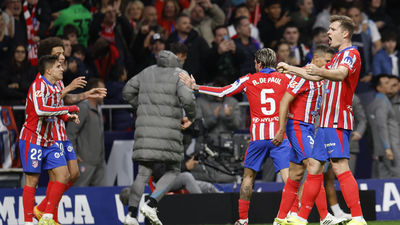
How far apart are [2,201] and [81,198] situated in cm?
112

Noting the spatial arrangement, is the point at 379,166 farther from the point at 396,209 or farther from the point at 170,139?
the point at 170,139

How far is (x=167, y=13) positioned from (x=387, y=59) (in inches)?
173

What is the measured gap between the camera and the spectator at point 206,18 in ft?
51.2

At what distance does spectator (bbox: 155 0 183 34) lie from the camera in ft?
51.7

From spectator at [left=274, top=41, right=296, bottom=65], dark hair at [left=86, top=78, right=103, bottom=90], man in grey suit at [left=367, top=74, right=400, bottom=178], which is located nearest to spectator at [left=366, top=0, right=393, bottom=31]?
man in grey suit at [left=367, top=74, right=400, bottom=178]

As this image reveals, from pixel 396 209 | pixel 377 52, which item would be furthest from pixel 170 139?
pixel 377 52

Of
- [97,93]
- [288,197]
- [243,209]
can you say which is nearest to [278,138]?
[288,197]

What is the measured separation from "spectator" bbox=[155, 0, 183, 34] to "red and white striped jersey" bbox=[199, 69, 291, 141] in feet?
20.4

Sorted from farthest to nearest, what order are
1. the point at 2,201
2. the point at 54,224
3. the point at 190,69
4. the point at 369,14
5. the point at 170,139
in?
the point at 369,14 < the point at 190,69 < the point at 2,201 < the point at 170,139 < the point at 54,224

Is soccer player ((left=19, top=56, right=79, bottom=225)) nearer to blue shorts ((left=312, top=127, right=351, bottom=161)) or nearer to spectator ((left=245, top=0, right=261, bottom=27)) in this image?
blue shorts ((left=312, top=127, right=351, bottom=161))

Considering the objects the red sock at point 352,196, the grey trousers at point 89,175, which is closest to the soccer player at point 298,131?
the red sock at point 352,196

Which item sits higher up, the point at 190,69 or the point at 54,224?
the point at 190,69

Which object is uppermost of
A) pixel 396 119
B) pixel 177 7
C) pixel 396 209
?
pixel 177 7

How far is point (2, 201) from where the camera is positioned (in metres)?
11.6
